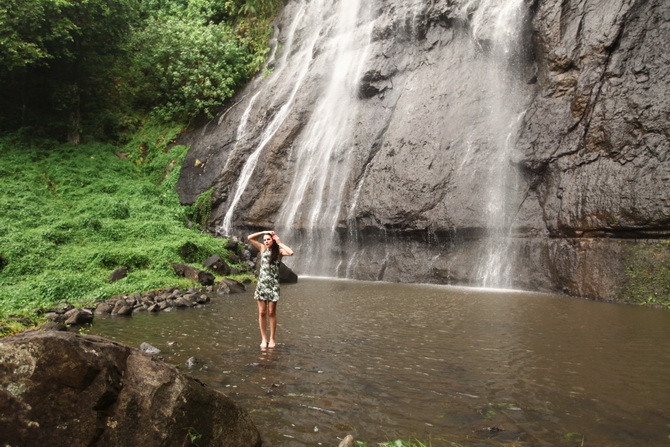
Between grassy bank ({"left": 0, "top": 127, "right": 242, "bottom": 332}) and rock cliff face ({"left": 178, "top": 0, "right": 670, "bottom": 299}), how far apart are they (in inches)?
121

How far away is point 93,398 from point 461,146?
16272 millimetres

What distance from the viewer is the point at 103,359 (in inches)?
111

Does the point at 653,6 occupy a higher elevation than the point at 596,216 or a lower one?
higher

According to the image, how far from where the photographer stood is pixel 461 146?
17094 mm

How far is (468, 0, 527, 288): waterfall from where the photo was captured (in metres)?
14.7

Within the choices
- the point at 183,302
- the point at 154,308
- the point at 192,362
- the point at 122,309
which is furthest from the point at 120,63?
the point at 192,362

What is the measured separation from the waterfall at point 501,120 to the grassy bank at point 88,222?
1008 centimetres

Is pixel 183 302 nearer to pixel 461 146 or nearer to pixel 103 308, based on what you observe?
pixel 103 308

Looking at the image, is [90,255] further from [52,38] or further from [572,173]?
[572,173]

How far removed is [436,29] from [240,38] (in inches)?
602

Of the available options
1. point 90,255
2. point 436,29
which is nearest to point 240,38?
point 436,29

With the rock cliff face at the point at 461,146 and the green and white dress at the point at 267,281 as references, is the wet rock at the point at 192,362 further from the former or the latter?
the rock cliff face at the point at 461,146

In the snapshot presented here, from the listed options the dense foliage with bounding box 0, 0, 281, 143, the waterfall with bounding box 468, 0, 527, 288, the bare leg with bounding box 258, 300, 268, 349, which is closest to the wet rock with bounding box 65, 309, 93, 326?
the bare leg with bounding box 258, 300, 268, 349

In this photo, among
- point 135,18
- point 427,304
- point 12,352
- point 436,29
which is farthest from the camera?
point 135,18
